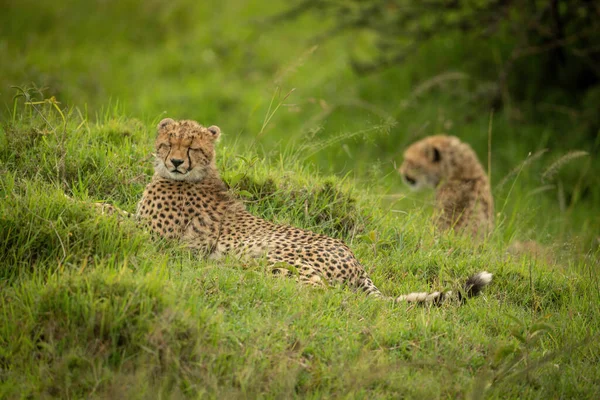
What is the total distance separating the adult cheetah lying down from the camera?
445 centimetres

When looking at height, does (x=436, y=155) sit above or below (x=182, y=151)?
below

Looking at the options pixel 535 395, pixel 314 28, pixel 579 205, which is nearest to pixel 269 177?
pixel 535 395

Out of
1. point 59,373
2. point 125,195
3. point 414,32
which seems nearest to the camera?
point 59,373

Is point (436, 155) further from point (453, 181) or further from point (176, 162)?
point (176, 162)

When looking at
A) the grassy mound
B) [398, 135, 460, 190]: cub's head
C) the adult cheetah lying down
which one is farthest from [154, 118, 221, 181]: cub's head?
[398, 135, 460, 190]: cub's head

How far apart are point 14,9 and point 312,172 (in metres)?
9.69

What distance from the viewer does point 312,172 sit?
231 inches

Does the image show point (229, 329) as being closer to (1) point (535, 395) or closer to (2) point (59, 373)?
(2) point (59, 373)

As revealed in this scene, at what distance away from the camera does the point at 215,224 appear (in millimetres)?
4793

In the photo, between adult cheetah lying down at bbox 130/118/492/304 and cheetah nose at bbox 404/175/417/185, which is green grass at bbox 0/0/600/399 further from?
cheetah nose at bbox 404/175/417/185

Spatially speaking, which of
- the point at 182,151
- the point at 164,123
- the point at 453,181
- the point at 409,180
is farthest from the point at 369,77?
the point at 182,151

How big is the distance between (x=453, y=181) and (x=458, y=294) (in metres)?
2.64

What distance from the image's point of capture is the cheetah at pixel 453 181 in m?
6.49

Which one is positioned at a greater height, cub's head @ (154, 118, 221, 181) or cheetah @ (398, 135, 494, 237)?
cub's head @ (154, 118, 221, 181)
